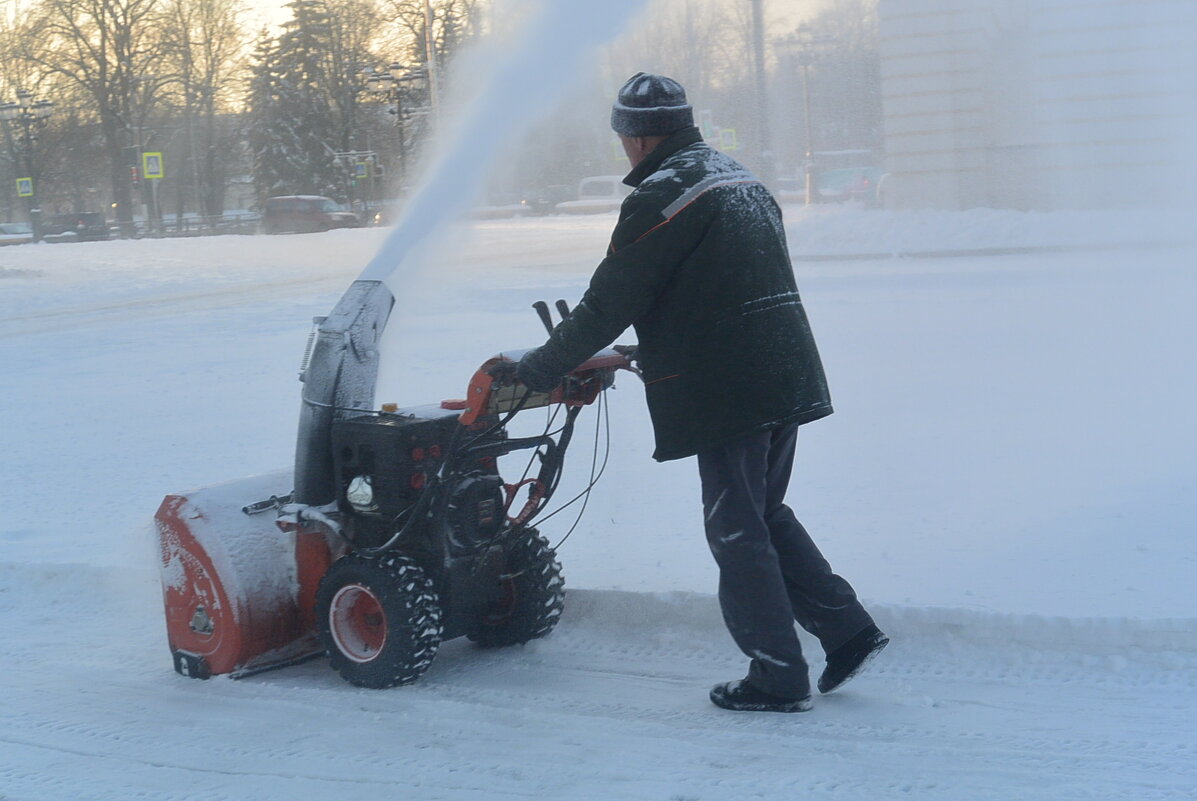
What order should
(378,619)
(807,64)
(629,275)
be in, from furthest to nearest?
(807,64), (378,619), (629,275)

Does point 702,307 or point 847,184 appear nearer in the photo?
point 702,307

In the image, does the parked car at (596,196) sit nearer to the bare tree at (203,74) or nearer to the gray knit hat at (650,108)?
the bare tree at (203,74)

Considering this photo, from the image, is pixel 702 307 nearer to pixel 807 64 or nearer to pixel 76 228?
pixel 807 64

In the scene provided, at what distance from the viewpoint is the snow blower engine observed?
11.4 feet

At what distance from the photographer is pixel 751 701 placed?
3.28m

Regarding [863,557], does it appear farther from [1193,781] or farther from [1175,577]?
[1193,781]

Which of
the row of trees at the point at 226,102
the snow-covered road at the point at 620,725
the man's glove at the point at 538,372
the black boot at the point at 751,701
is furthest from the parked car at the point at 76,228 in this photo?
the black boot at the point at 751,701

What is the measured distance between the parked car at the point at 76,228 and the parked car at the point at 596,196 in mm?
14050

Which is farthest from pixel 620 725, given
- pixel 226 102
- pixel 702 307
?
pixel 226 102

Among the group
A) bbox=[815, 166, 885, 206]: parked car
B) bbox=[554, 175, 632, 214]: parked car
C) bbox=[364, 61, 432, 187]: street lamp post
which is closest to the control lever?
bbox=[364, 61, 432, 187]: street lamp post

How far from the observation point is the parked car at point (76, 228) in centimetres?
3762

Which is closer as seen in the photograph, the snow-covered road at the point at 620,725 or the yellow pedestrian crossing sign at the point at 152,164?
the snow-covered road at the point at 620,725

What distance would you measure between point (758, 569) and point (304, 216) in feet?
102

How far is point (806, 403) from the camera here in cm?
311
